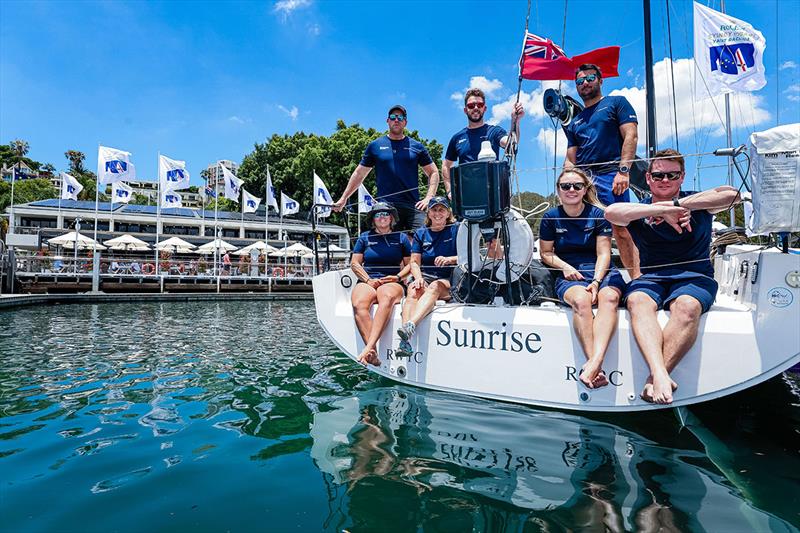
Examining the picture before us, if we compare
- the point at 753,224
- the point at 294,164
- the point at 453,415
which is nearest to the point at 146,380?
the point at 453,415

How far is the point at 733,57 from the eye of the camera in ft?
32.0

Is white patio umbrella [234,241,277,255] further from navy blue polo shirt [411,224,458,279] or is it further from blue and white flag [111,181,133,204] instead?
navy blue polo shirt [411,224,458,279]

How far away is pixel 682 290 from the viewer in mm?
3012

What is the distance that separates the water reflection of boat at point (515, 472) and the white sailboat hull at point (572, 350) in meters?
0.26

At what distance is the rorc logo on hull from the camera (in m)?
3.44

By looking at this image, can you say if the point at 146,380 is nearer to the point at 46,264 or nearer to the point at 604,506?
the point at 604,506

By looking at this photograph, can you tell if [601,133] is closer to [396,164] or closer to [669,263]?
[669,263]

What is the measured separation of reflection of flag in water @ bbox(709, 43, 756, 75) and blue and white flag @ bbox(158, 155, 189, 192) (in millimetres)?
24268

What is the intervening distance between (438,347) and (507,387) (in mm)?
649

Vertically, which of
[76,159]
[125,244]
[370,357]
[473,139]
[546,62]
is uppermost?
[76,159]

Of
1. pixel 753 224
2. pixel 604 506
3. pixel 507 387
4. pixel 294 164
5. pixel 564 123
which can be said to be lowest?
pixel 604 506

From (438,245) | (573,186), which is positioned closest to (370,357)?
(438,245)

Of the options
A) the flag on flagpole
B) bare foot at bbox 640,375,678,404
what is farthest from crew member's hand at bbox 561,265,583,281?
the flag on flagpole

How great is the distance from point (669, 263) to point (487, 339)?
4.37ft
